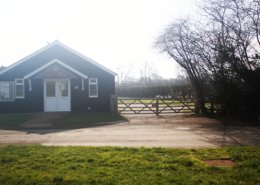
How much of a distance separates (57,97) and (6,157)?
13.3 metres

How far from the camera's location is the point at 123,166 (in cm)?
506

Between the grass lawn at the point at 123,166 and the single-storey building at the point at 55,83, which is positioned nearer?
the grass lawn at the point at 123,166

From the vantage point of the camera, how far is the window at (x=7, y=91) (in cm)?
1827

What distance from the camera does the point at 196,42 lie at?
15.8 meters

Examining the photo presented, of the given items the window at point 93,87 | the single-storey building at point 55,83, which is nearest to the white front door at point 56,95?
the single-storey building at point 55,83

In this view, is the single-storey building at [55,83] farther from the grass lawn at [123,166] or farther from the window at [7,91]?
the grass lawn at [123,166]

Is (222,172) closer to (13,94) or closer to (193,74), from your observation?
(193,74)

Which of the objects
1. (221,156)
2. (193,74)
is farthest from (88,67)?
(221,156)

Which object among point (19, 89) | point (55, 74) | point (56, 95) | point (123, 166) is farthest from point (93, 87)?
point (123, 166)

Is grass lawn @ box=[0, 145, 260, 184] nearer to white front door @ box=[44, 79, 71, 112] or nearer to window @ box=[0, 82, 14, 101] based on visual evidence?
white front door @ box=[44, 79, 71, 112]

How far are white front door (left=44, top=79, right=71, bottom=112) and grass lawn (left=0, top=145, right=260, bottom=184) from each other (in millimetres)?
12085

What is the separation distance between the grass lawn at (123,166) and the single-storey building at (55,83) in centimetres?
1209

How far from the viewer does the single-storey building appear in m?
18.2

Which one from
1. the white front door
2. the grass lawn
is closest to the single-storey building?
the white front door
